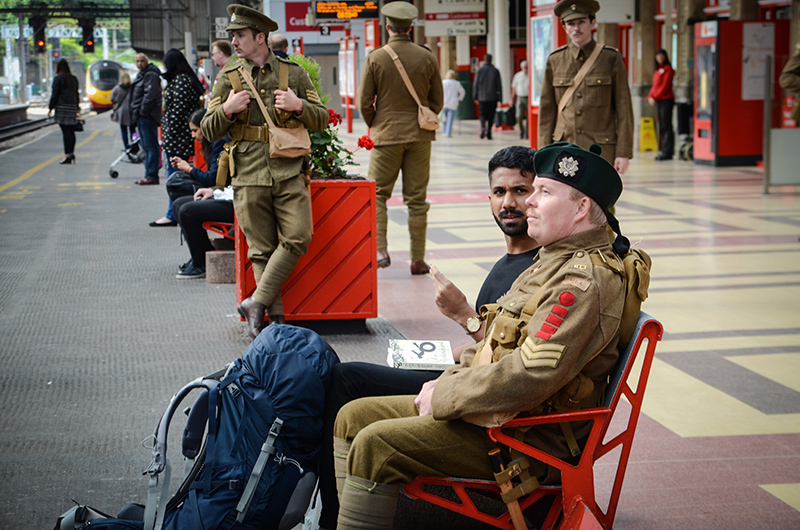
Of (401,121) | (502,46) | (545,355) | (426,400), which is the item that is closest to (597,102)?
(401,121)

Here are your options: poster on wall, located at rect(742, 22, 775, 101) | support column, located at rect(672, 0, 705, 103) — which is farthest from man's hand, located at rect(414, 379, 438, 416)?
Result: support column, located at rect(672, 0, 705, 103)

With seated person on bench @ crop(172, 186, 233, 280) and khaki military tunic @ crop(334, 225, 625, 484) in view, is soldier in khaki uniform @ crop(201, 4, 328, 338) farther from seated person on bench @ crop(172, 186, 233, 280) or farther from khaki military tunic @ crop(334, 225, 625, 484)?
A: khaki military tunic @ crop(334, 225, 625, 484)

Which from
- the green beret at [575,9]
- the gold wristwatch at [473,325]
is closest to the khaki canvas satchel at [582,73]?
the green beret at [575,9]

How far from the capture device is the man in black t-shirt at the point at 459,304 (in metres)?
2.92

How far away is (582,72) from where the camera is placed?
21.6 ft

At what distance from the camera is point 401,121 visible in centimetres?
756

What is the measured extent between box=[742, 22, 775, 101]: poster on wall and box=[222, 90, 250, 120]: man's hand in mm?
12203

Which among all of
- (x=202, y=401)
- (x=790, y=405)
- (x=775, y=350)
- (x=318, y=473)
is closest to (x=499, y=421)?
(x=318, y=473)

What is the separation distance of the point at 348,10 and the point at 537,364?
2354 cm

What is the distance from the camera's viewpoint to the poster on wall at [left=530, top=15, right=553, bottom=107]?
14945 mm

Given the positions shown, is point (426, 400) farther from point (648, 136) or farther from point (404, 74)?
point (648, 136)

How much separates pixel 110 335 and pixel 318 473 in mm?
3441

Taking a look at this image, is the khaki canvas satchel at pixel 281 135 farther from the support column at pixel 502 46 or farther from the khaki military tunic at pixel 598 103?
the support column at pixel 502 46

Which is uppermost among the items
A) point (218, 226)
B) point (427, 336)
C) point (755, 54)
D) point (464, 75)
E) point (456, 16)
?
point (456, 16)
